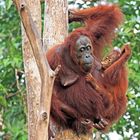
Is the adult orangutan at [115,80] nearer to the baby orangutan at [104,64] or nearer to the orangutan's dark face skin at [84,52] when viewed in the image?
the baby orangutan at [104,64]

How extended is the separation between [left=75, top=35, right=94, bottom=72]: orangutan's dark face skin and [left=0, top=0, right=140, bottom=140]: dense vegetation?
1.42 m

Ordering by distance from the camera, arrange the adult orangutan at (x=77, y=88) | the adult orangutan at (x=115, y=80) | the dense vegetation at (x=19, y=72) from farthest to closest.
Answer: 1. the dense vegetation at (x=19, y=72)
2. the adult orangutan at (x=115, y=80)
3. the adult orangutan at (x=77, y=88)

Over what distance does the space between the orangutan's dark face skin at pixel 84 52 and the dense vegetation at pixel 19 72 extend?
1.42 m

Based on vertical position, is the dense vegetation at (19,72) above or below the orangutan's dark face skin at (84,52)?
below

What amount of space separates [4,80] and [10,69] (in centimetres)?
29

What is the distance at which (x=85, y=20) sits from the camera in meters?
3.94

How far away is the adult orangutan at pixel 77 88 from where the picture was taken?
357cm

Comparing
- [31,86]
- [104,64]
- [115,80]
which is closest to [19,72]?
[104,64]

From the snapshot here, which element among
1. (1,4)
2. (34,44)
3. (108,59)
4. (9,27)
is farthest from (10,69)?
(34,44)

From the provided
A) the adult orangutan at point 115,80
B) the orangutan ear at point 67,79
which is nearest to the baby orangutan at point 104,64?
the adult orangutan at point 115,80

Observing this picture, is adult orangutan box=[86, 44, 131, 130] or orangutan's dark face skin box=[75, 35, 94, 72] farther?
adult orangutan box=[86, 44, 131, 130]

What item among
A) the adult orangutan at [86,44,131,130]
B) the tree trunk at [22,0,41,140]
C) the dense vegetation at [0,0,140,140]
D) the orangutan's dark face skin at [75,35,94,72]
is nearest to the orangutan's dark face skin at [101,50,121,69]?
the adult orangutan at [86,44,131,130]

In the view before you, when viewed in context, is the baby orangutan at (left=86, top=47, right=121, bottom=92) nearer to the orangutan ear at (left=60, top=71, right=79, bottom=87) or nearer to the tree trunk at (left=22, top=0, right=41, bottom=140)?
the orangutan ear at (left=60, top=71, right=79, bottom=87)

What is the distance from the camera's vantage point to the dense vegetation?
16.8 ft
